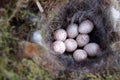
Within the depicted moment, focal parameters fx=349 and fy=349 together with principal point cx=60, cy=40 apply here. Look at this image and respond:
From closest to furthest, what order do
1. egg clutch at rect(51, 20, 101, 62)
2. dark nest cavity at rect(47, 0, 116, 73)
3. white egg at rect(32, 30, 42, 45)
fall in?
1. white egg at rect(32, 30, 42, 45)
2. dark nest cavity at rect(47, 0, 116, 73)
3. egg clutch at rect(51, 20, 101, 62)

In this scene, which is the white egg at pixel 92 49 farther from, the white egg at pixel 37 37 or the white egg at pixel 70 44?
the white egg at pixel 37 37

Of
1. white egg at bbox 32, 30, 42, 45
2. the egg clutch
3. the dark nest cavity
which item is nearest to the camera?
white egg at bbox 32, 30, 42, 45

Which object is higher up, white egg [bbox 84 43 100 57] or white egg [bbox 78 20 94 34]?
white egg [bbox 78 20 94 34]

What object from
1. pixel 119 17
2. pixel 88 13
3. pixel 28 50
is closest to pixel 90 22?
pixel 88 13

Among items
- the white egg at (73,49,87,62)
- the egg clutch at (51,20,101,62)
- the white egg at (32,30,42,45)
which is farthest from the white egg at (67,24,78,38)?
the white egg at (32,30,42,45)

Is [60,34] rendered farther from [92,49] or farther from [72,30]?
[92,49]

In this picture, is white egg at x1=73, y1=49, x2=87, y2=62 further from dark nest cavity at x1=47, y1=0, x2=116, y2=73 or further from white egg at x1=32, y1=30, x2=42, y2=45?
white egg at x1=32, y1=30, x2=42, y2=45

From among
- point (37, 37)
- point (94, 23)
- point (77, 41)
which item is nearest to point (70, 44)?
point (77, 41)
